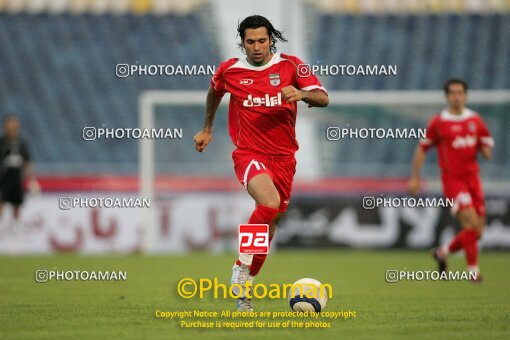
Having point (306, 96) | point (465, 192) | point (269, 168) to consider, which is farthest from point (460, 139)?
point (306, 96)

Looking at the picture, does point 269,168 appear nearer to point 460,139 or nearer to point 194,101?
point 460,139

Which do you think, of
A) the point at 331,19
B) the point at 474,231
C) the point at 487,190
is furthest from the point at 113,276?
the point at 331,19

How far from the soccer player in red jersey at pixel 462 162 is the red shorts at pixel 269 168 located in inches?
148

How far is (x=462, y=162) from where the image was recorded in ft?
34.9

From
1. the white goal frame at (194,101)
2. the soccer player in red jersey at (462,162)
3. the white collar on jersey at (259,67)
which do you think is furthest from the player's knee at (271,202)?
the white goal frame at (194,101)

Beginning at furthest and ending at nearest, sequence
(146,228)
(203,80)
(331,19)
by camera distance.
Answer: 1. (331,19)
2. (203,80)
3. (146,228)

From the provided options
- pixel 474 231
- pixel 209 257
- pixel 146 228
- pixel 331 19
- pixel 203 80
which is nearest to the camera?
→ pixel 474 231

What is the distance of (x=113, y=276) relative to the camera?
Answer: 36.3 ft

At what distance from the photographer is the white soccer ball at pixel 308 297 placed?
6477 millimetres

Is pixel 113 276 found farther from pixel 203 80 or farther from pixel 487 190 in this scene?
pixel 203 80

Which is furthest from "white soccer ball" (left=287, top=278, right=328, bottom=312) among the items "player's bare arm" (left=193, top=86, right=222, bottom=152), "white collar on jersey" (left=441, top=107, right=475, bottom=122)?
"white collar on jersey" (left=441, top=107, right=475, bottom=122)

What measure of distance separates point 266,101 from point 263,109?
66 millimetres

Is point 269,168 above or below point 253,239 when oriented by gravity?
above

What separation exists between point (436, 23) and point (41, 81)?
A: 960 centimetres
